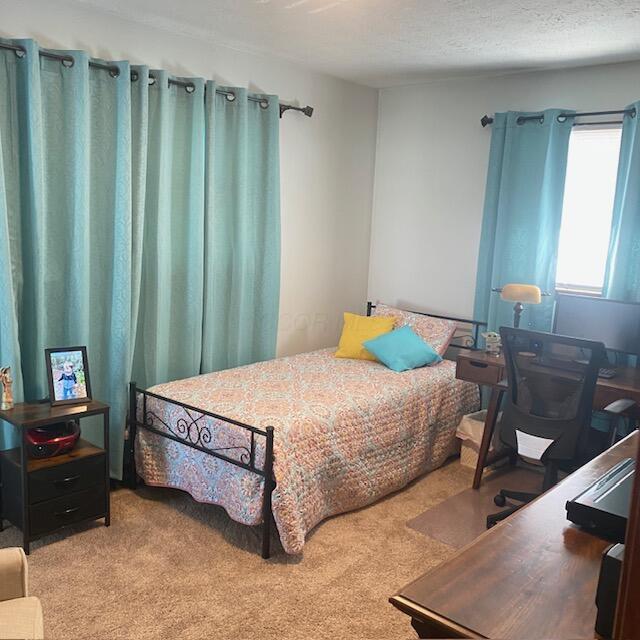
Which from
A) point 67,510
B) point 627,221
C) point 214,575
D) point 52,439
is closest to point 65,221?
point 52,439

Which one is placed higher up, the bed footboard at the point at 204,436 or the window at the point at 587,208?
the window at the point at 587,208

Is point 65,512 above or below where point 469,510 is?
above

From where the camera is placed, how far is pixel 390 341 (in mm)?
4066

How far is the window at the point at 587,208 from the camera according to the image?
382cm

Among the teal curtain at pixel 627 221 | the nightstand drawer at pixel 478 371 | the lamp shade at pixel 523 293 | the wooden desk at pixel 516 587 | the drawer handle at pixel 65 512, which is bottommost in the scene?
the drawer handle at pixel 65 512

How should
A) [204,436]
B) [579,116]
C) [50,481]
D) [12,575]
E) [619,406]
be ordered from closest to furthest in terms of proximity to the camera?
[12,575] → [50,481] → [619,406] → [204,436] → [579,116]

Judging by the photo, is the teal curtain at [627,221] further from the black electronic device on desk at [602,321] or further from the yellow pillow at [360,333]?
the yellow pillow at [360,333]

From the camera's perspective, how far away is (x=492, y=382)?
141 inches

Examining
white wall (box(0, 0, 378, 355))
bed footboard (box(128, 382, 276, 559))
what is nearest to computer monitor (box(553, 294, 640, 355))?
white wall (box(0, 0, 378, 355))

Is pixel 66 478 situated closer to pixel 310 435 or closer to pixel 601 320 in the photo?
pixel 310 435

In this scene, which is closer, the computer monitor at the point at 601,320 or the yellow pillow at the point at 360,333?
the computer monitor at the point at 601,320

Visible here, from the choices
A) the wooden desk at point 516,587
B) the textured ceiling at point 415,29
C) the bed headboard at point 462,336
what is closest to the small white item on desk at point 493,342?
the bed headboard at point 462,336

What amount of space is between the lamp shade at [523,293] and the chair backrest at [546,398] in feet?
1.93

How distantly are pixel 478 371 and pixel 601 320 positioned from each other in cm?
75
